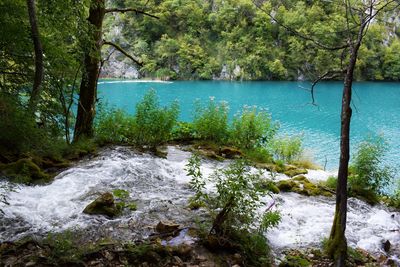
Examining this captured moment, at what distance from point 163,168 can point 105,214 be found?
321cm

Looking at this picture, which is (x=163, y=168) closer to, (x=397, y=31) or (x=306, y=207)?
(x=306, y=207)

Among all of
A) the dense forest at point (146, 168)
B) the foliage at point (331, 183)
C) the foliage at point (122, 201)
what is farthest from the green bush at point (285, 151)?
the foliage at point (122, 201)

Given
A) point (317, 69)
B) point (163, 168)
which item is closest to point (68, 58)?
point (163, 168)

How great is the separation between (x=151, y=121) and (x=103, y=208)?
16.3 ft

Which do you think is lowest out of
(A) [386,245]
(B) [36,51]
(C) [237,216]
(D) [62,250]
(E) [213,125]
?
(A) [386,245]

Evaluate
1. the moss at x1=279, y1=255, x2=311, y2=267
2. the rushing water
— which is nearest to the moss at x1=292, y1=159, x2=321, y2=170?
the rushing water

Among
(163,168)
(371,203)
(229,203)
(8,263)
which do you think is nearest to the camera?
(8,263)

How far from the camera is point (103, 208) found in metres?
6.35

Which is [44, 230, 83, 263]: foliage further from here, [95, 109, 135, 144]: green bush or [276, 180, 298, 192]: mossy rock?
[95, 109, 135, 144]: green bush

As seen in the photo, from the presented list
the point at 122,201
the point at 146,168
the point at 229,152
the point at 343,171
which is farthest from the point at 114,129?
the point at 343,171

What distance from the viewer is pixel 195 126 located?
1276 cm

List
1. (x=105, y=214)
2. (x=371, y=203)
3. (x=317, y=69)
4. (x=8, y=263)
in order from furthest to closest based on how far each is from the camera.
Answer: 1. (x=317, y=69)
2. (x=371, y=203)
3. (x=105, y=214)
4. (x=8, y=263)

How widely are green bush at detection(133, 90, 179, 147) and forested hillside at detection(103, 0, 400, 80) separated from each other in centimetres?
5786

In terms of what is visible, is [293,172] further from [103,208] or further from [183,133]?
[103,208]
